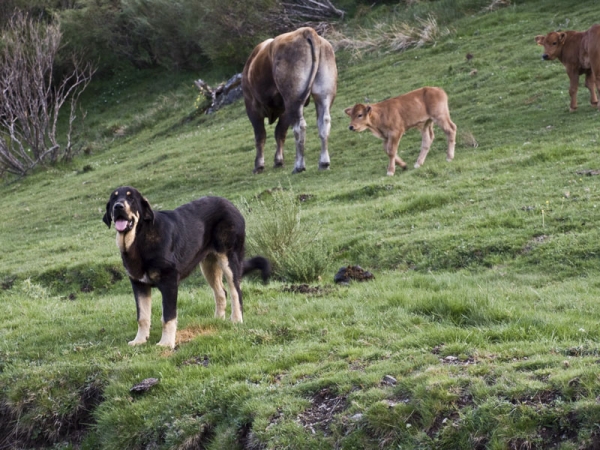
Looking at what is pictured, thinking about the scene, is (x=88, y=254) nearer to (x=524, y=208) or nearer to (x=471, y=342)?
(x=524, y=208)

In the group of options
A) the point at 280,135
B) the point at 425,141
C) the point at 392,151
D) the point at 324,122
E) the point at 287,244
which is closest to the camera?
the point at 287,244

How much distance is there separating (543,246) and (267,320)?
4.13 meters

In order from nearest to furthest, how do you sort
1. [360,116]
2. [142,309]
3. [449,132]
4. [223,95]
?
[142,309], [360,116], [449,132], [223,95]

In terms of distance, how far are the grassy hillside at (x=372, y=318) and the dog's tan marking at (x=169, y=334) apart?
0.48 feet

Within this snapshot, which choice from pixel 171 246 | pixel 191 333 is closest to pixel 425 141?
pixel 191 333

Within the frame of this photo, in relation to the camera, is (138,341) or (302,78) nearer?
(138,341)

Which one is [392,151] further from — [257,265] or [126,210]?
[126,210]

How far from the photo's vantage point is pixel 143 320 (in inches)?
338

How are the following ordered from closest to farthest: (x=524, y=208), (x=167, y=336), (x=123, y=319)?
(x=167, y=336) → (x=123, y=319) → (x=524, y=208)

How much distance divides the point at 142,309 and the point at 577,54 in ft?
41.9

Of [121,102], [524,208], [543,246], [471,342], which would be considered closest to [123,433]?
[471,342]

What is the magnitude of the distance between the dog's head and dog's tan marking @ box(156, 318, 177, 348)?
1041 millimetres

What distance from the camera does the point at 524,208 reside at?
41.0 feet

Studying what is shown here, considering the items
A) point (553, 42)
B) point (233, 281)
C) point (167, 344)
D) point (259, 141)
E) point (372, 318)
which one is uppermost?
point (553, 42)
